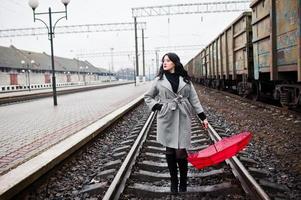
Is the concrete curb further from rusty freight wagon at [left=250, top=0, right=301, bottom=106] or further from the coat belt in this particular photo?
rusty freight wagon at [left=250, top=0, right=301, bottom=106]

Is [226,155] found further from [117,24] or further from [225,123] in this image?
[117,24]

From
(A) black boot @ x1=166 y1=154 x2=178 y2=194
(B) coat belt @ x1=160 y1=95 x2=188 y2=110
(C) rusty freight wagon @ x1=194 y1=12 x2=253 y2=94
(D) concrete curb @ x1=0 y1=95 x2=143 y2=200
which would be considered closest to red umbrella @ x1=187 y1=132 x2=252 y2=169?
(A) black boot @ x1=166 y1=154 x2=178 y2=194

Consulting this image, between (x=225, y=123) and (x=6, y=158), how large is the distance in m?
5.87

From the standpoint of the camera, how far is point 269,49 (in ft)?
32.8

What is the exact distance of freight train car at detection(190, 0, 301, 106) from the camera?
8.45m

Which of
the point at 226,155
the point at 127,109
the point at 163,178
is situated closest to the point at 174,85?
the point at 226,155

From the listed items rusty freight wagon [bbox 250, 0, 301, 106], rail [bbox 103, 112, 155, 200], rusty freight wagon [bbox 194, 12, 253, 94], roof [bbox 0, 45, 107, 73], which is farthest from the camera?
roof [bbox 0, 45, 107, 73]

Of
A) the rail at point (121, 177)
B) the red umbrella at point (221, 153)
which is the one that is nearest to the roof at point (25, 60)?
the rail at point (121, 177)

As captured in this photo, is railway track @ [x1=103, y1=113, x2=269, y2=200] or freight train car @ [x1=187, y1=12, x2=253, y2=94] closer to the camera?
railway track @ [x1=103, y1=113, x2=269, y2=200]

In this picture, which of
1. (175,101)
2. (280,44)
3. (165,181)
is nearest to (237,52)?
(280,44)

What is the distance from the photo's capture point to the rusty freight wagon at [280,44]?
8.23 metres

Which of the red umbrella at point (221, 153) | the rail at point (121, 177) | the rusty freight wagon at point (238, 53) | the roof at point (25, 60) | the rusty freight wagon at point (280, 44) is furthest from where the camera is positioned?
the roof at point (25, 60)

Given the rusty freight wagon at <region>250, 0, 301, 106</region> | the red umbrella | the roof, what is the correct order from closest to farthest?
the red umbrella < the rusty freight wagon at <region>250, 0, 301, 106</region> < the roof

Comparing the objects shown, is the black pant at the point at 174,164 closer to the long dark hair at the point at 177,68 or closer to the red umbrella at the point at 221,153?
the red umbrella at the point at 221,153
